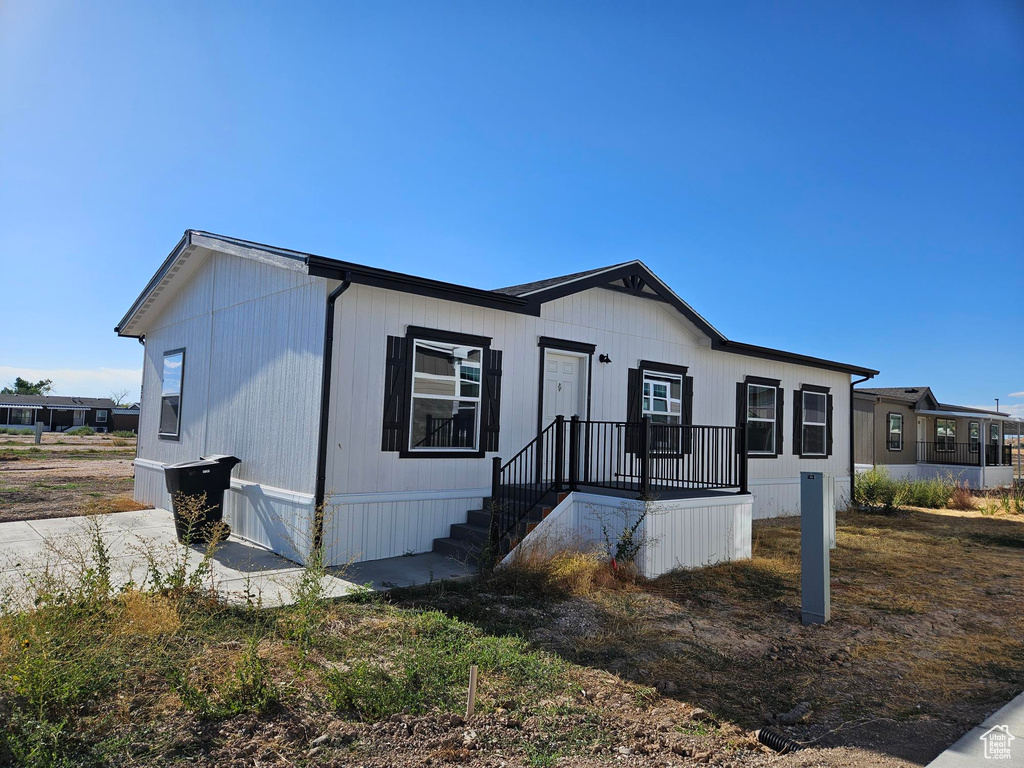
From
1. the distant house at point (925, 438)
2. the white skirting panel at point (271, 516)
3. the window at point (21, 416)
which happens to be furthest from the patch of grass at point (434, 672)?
the window at point (21, 416)

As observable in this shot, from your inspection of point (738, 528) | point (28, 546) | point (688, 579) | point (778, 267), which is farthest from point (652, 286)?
point (778, 267)

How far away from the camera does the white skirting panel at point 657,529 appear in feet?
23.7

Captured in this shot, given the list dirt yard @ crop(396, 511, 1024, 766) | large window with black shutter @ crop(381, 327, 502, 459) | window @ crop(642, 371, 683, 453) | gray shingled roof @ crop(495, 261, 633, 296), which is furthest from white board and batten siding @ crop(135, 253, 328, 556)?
window @ crop(642, 371, 683, 453)

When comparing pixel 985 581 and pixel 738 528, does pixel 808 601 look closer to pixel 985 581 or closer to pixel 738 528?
pixel 738 528

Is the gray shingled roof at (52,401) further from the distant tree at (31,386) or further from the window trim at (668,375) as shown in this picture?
the window trim at (668,375)

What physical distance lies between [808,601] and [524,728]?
3489 millimetres

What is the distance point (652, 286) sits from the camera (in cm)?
1077

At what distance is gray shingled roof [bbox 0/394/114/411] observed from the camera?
55950 millimetres

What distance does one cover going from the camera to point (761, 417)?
13055 millimetres

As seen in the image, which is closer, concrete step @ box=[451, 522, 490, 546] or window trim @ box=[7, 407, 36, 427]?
concrete step @ box=[451, 522, 490, 546]

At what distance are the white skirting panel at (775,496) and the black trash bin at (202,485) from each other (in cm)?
931

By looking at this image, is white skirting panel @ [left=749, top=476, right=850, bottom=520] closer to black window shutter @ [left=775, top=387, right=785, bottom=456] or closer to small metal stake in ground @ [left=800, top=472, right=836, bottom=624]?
black window shutter @ [left=775, top=387, right=785, bottom=456]

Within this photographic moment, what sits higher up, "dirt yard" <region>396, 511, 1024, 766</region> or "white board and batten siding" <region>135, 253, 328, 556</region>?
"white board and batten siding" <region>135, 253, 328, 556</region>

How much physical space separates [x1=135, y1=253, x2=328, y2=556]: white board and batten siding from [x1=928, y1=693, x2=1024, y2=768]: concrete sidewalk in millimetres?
5443
